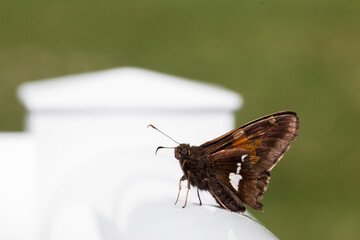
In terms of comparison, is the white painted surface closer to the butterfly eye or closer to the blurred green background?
the butterfly eye

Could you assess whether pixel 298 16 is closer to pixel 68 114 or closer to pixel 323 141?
pixel 323 141

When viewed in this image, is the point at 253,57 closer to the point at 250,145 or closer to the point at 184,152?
the point at 250,145

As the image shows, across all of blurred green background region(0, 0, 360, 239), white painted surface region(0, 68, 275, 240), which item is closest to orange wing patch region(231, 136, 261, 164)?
white painted surface region(0, 68, 275, 240)

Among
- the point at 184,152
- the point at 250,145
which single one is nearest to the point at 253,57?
the point at 250,145

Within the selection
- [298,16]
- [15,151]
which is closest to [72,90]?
[15,151]

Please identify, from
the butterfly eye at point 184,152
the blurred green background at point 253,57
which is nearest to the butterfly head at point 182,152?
the butterfly eye at point 184,152

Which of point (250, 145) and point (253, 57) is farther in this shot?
point (253, 57)

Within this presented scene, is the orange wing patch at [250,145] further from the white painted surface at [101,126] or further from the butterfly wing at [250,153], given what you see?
the white painted surface at [101,126]
